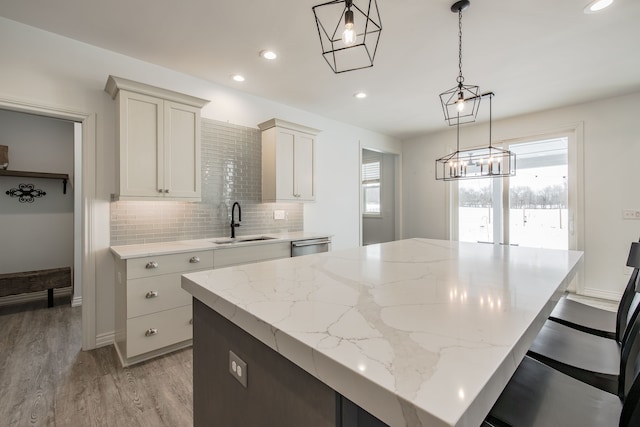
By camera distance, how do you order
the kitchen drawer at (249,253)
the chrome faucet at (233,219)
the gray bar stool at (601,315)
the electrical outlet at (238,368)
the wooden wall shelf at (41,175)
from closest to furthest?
the electrical outlet at (238,368) → the gray bar stool at (601,315) → the kitchen drawer at (249,253) → the chrome faucet at (233,219) → the wooden wall shelf at (41,175)

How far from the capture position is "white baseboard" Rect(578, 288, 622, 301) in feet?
12.8

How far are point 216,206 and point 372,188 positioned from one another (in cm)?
406

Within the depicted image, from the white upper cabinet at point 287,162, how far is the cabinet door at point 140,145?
124 centimetres

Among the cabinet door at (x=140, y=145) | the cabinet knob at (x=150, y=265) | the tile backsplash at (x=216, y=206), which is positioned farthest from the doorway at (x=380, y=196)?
the cabinet knob at (x=150, y=265)

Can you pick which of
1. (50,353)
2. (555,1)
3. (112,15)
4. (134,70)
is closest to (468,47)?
(555,1)

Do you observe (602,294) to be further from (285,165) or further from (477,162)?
(285,165)

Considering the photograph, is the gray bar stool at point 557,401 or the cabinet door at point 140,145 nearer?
the gray bar stool at point 557,401

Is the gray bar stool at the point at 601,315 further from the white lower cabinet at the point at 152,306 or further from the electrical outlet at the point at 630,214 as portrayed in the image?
the electrical outlet at the point at 630,214

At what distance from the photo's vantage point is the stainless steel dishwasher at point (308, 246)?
341cm

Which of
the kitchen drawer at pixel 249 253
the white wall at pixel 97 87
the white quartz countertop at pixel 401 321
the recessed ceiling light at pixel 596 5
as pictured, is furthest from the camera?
the kitchen drawer at pixel 249 253

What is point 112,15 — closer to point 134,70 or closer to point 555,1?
point 134,70

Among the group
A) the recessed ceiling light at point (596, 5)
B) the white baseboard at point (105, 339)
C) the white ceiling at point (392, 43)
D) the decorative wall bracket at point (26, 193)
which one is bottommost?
the white baseboard at point (105, 339)

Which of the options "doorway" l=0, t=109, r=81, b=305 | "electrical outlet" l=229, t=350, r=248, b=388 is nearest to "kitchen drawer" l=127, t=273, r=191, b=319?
"electrical outlet" l=229, t=350, r=248, b=388

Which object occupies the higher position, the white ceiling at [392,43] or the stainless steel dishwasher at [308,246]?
the white ceiling at [392,43]
